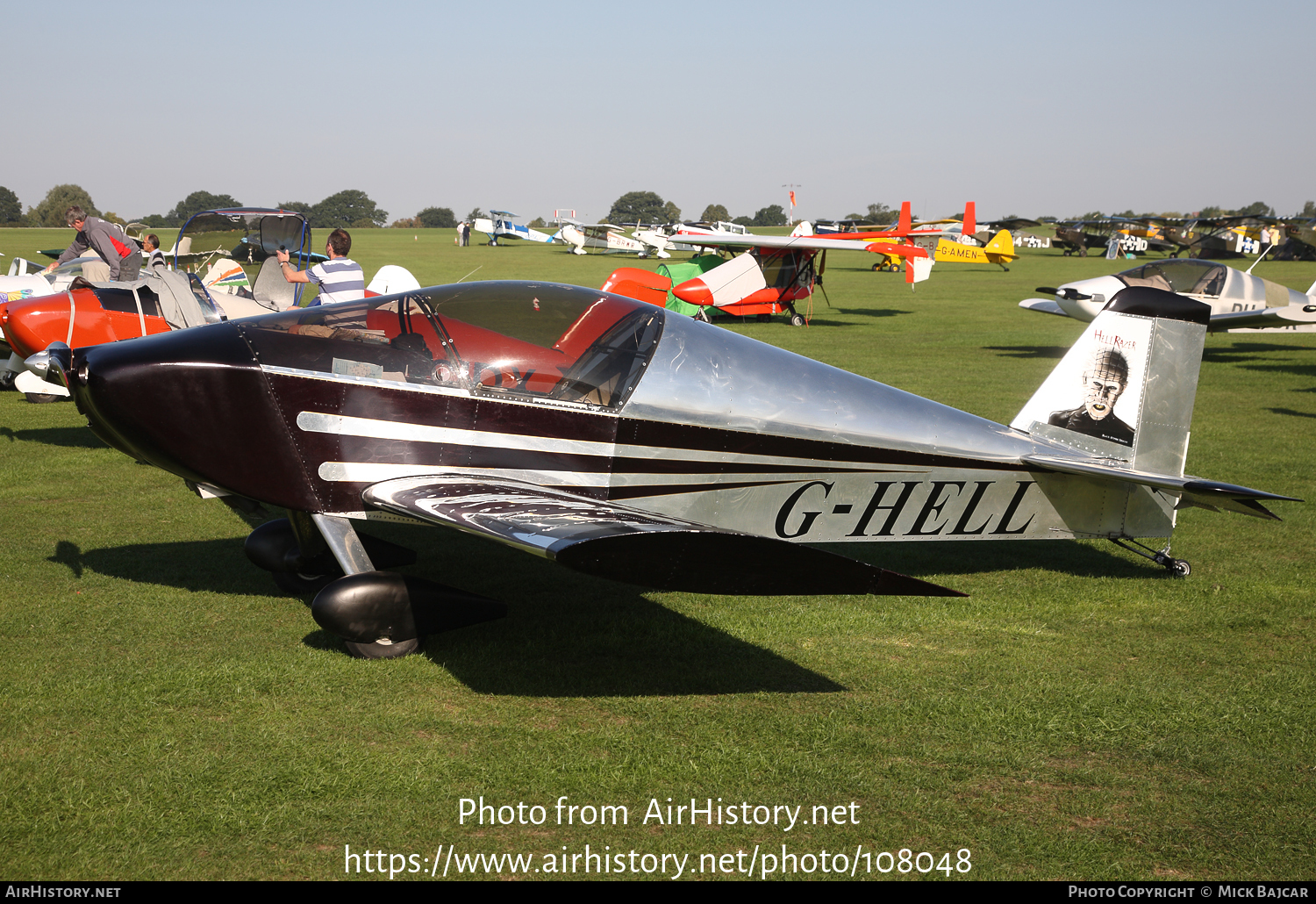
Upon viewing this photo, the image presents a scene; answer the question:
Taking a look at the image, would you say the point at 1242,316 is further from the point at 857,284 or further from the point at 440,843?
the point at 857,284

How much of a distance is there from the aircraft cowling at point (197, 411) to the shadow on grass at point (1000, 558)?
395cm

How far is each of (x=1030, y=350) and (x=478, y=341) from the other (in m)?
16.5

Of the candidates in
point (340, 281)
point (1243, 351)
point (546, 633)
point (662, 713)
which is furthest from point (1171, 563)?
point (1243, 351)

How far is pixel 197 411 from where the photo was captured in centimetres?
447

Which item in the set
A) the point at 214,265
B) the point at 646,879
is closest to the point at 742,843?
the point at 646,879

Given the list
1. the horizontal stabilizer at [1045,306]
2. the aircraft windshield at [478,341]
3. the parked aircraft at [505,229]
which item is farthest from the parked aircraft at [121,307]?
the parked aircraft at [505,229]

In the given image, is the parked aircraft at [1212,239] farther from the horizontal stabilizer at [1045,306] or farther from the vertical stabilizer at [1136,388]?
the vertical stabilizer at [1136,388]

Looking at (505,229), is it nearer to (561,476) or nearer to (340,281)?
(340,281)

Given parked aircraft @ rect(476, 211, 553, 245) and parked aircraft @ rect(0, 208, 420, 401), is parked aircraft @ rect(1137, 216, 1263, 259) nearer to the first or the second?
parked aircraft @ rect(476, 211, 553, 245)

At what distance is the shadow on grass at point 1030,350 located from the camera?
59.5 feet

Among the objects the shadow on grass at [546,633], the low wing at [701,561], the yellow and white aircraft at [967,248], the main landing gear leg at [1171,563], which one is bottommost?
the shadow on grass at [546,633]

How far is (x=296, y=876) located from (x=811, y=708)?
Result: 230 centimetres

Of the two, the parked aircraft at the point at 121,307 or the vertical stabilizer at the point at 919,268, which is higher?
the vertical stabilizer at the point at 919,268
